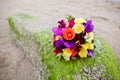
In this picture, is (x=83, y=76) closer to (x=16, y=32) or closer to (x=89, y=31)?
(x=89, y=31)

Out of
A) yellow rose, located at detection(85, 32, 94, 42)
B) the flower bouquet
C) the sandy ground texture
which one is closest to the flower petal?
the flower bouquet

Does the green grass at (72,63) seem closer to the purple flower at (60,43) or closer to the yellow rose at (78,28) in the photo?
the purple flower at (60,43)

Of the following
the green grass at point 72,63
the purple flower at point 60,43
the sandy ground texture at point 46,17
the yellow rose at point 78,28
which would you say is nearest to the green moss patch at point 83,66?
the green grass at point 72,63

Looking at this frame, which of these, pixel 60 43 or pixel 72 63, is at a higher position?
pixel 60 43

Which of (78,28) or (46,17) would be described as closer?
(78,28)

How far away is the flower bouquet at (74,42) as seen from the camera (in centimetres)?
168

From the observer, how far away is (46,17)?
3291mm

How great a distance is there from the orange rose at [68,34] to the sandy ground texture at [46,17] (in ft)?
2.60

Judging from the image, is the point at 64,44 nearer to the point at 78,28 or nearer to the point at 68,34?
the point at 68,34

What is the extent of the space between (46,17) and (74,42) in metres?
1.68

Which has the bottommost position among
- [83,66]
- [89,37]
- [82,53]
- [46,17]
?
[46,17]

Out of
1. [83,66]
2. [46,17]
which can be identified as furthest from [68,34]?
[46,17]

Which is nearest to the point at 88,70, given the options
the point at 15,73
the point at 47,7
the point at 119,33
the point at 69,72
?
the point at 69,72

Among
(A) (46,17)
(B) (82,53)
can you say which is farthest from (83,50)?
(A) (46,17)
